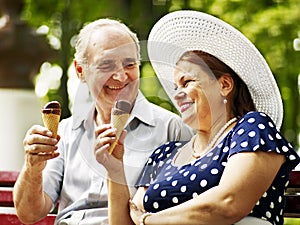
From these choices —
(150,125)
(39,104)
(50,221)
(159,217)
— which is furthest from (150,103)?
(39,104)

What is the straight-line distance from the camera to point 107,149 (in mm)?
2684

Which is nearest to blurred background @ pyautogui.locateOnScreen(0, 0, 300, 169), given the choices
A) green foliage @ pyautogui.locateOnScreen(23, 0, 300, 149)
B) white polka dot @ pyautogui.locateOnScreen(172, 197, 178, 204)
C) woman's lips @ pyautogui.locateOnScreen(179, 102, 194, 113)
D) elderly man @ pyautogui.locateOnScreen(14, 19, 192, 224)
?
green foliage @ pyautogui.locateOnScreen(23, 0, 300, 149)

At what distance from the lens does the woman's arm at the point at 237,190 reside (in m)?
2.52

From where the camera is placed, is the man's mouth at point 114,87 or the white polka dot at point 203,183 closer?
the white polka dot at point 203,183

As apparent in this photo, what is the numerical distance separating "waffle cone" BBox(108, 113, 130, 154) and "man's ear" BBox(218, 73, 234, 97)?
28 cm

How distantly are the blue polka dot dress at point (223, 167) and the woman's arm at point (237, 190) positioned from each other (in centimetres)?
3

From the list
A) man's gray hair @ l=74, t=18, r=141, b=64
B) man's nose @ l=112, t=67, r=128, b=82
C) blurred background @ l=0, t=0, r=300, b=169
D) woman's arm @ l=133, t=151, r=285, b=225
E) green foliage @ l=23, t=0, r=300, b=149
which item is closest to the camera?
woman's arm @ l=133, t=151, r=285, b=225

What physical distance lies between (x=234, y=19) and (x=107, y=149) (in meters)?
4.92

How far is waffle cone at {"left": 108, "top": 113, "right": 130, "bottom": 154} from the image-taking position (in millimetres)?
Answer: 2688

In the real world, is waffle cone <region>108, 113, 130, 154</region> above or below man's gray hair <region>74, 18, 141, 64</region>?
below

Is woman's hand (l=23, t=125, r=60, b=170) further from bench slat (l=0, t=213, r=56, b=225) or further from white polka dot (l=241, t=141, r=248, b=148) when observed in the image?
bench slat (l=0, t=213, r=56, b=225)

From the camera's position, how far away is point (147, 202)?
2.74 m

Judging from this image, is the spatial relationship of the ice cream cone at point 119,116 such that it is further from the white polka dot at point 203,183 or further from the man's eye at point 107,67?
the white polka dot at point 203,183

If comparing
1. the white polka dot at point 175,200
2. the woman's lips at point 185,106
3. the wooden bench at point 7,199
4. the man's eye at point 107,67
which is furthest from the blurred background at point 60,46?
the white polka dot at point 175,200
